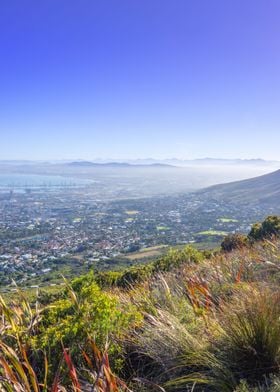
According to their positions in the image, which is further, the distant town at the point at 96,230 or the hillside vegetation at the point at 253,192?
the hillside vegetation at the point at 253,192

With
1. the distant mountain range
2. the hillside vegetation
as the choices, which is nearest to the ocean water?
the distant mountain range

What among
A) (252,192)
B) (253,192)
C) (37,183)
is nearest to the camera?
(253,192)

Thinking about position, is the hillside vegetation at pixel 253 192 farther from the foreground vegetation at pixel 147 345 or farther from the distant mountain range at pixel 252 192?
the foreground vegetation at pixel 147 345

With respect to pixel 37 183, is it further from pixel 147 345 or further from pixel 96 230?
pixel 147 345

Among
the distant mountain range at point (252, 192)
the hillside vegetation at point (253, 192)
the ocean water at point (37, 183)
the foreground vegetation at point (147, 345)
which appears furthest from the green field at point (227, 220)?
the ocean water at point (37, 183)

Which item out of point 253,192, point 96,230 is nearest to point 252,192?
point 253,192

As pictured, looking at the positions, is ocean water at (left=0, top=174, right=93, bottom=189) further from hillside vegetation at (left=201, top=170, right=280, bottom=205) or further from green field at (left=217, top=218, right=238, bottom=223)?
green field at (left=217, top=218, right=238, bottom=223)

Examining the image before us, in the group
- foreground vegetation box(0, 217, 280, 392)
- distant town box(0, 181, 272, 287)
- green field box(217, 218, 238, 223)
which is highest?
foreground vegetation box(0, 217, 280, 392)

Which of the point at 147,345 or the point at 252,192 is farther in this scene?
the point at 252,192

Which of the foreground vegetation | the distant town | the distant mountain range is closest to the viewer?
the foreground vegetation
